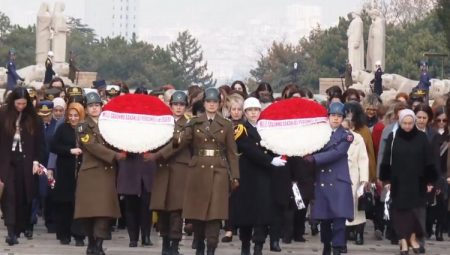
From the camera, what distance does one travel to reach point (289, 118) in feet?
56.8

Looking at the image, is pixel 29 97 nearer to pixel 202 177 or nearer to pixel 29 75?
pixel 202 177

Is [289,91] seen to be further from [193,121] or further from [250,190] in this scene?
[193,121]

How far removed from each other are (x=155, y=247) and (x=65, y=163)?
1.40 m

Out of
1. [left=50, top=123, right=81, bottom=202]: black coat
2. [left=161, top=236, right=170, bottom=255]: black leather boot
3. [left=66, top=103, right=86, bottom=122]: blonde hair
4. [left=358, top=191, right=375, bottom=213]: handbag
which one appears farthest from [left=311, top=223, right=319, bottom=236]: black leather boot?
[left=161, top=236, right=170, bottom=255]: black leather boot

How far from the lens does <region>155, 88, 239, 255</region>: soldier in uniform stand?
16922mm

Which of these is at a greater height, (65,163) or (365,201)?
(65,163)

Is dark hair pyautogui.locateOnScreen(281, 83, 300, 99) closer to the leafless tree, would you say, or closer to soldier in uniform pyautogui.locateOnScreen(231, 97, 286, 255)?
soldier in uniform pyautogui.locateOnScreen(231, 97, 286, 255)

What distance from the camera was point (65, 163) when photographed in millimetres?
19406

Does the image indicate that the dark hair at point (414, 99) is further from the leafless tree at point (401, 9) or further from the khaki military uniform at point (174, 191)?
the leafless tree at point (401, 9)

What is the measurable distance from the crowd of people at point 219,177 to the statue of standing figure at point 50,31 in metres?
43.3

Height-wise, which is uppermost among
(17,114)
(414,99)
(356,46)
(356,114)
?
(356,46)

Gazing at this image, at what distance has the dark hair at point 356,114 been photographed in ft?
63.4

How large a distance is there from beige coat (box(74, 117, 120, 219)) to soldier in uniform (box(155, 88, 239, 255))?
102 cm

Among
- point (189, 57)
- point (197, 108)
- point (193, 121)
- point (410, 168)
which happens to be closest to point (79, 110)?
point (197, 108)
